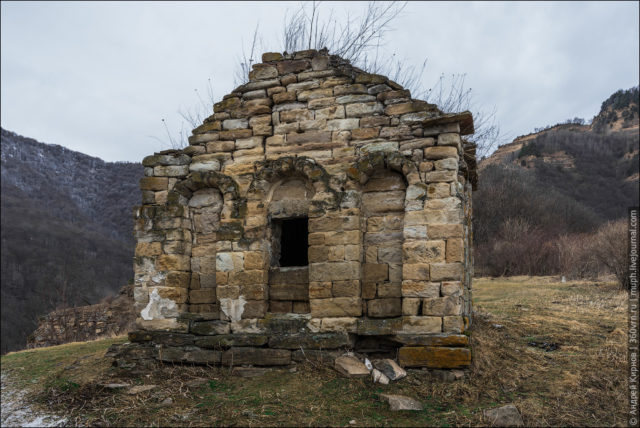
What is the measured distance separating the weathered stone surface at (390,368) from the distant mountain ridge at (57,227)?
2640 cm

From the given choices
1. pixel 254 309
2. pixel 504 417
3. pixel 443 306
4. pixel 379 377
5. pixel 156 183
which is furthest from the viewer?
pixel 156 183

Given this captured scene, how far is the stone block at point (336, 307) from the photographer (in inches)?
228

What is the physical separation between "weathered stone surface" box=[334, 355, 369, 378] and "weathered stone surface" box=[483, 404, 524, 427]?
148cm

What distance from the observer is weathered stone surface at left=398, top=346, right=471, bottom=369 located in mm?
5207

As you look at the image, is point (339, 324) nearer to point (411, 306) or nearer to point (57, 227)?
point (411, 306)

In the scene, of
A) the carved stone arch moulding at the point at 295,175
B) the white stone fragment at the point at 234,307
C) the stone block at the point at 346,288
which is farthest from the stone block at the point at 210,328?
the carved stone arch moulding at the point at 295,175

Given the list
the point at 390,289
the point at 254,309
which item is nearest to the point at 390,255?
the point at 390,289

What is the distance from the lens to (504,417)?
4.38 m

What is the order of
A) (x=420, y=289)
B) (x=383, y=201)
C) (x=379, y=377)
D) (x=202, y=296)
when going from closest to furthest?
(x=379, y=377), (x=420, y=289), (x=383, y=201), (x=202, y=296)

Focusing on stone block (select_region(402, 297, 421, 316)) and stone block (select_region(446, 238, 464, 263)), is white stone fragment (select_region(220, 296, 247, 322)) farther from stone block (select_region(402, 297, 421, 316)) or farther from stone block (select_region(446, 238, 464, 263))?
stone block (select_region(446, 238, 464, 263))

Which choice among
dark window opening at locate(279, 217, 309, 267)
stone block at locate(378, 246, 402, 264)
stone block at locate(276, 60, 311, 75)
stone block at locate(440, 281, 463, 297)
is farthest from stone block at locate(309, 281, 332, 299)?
stone block at locate(276, 60, 311, 75)

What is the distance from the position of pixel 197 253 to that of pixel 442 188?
3.73 m

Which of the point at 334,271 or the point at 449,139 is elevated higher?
the point at 449,139

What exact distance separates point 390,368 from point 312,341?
1.07m
